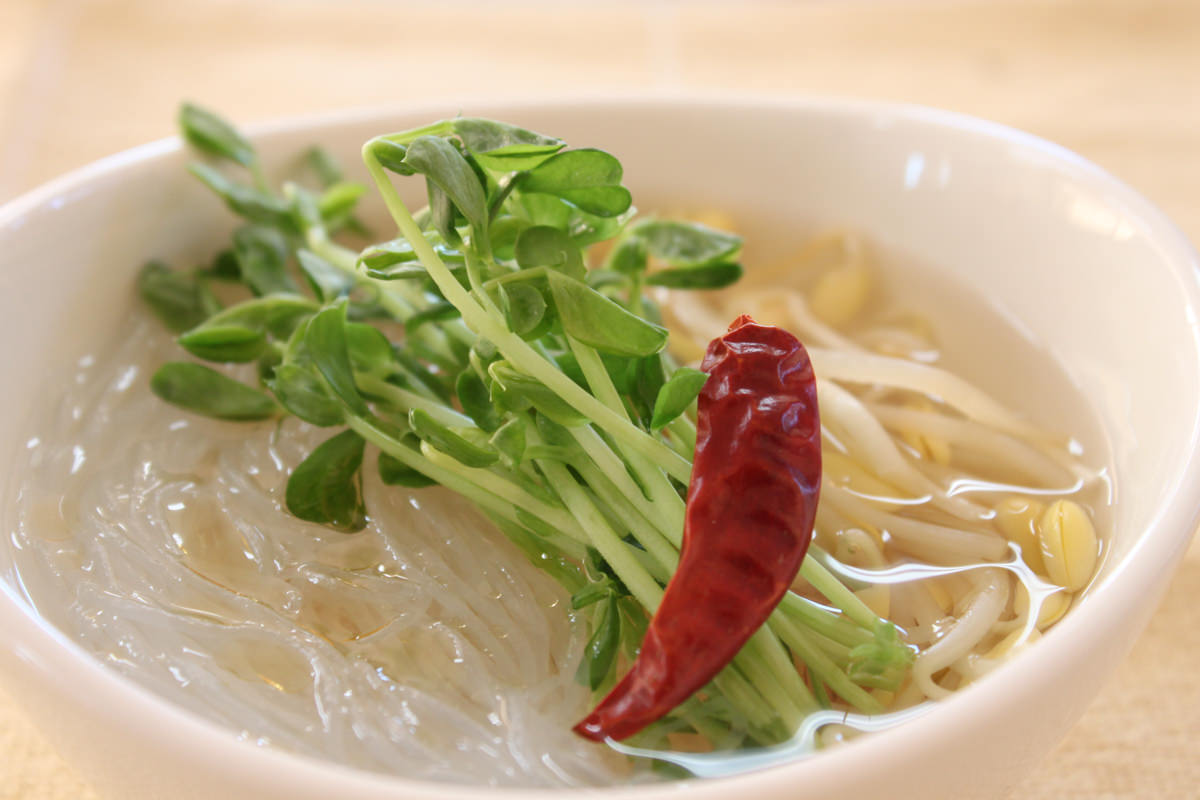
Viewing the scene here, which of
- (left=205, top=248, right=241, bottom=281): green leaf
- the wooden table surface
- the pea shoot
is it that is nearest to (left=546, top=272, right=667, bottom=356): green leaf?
the pea shoot

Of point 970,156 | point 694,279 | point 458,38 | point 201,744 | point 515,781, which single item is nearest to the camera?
point 201,744

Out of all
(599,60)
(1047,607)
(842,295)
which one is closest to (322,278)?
(842,295)

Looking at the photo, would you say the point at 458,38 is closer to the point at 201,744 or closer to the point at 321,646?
the point at 321,646

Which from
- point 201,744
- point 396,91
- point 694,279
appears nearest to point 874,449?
point 694,279

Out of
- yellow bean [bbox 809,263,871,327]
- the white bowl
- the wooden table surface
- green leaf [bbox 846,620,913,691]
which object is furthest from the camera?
the wooden table surface

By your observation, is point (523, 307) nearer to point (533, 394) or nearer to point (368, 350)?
point (533, 394)

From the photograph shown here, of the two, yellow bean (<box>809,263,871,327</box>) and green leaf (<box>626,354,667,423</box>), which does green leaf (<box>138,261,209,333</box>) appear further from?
yellow bean (<box>809,263,871,327</box>)
